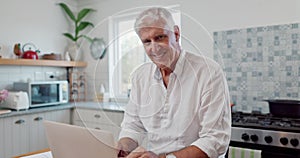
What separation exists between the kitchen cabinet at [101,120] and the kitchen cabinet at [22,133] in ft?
6.24

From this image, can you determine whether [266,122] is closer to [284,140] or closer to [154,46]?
[284,140]

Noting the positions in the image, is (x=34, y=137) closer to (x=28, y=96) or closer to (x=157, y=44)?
(x=28, y=96)

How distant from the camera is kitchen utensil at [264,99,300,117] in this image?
6.98 feet

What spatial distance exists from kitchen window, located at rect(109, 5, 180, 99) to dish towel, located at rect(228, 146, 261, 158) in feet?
4.45

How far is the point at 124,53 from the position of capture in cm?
84

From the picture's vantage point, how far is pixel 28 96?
116 inches

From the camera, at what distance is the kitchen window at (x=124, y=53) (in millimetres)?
820

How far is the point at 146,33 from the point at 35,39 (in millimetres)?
3077

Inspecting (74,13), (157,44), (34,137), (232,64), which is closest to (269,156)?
(232,64)

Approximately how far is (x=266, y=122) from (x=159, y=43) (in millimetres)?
1606

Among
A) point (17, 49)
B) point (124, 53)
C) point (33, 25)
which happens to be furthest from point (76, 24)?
point (124, 53)

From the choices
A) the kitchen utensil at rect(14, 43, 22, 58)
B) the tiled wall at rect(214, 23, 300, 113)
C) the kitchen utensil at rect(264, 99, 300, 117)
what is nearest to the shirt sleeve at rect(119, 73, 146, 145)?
the kitchen utensil at rect(264, 99, 300, 117)

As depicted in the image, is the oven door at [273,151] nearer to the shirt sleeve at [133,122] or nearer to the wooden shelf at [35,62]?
the shirt sleeve at [133,122]

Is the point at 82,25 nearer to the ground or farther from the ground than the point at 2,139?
farther from the ground
